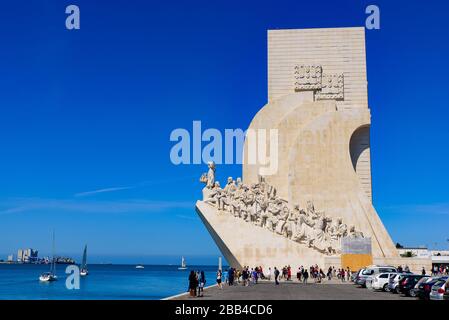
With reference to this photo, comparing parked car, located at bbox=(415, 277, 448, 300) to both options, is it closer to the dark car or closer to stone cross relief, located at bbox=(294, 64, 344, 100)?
the dark car

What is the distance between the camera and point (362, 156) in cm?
2984

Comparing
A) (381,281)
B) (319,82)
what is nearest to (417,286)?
(381,281)

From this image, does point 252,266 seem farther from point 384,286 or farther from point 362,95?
point 362,95

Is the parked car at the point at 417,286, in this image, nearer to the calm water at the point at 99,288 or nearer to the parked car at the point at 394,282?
the parked car at the point at 394,282

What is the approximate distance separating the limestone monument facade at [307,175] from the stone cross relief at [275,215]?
0.14ft

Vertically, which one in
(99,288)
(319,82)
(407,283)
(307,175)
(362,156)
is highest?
(319,82)

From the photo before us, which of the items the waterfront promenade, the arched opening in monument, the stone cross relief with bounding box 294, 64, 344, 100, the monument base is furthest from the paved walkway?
the stone cross relief with bounding box 294, 64, 344, 100

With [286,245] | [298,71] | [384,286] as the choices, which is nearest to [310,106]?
[298,71]

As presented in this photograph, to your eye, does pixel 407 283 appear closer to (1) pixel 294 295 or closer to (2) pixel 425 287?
(2) pixel 425 287

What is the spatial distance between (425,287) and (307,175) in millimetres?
15693

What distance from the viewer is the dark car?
14.0 meters

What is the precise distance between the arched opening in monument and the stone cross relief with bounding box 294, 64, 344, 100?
7.81 ft
